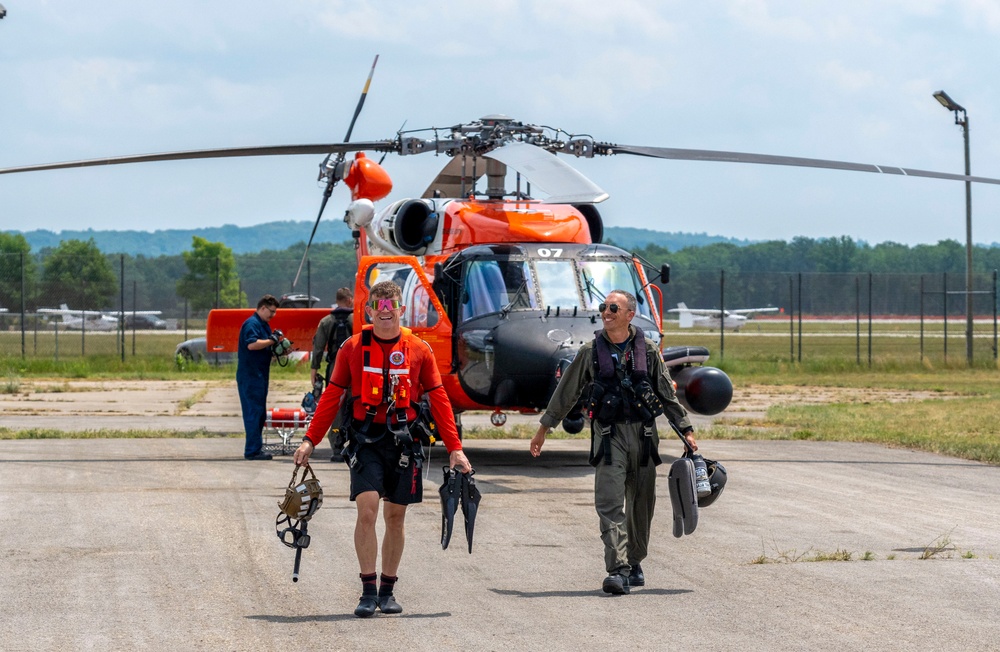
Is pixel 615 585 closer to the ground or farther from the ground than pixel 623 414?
closer to the ground

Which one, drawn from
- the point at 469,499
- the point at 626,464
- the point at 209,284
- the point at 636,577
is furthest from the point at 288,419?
the point at 209,284

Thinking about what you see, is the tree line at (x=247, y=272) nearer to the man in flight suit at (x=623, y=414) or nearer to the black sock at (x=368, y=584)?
the man in flight suit at (x=623, y=414)

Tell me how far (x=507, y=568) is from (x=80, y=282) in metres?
43.4

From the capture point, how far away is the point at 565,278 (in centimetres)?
1466

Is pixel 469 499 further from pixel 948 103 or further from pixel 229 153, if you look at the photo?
pixel 948 103

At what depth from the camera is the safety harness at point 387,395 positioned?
7.49 metres

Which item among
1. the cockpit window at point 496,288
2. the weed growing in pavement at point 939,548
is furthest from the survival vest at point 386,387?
the cockpit window at point 496,288

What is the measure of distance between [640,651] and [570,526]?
4033 millimetres

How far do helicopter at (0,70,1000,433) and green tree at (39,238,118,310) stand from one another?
64.8 ft

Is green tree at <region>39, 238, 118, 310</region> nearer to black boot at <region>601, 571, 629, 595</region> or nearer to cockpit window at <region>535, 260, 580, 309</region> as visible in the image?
cockpit window at <region>535, 260, 580, 309</region>

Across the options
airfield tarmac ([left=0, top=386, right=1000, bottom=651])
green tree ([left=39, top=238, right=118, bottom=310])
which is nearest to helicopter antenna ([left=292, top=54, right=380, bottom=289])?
airfield tarmac ([left=0, top=386, right=1000, bottom=651])

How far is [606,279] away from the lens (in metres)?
14.9

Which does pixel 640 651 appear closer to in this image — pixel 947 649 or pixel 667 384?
pixel 947 649

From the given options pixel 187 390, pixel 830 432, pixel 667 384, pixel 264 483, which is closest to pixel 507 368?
pixel 264 483
